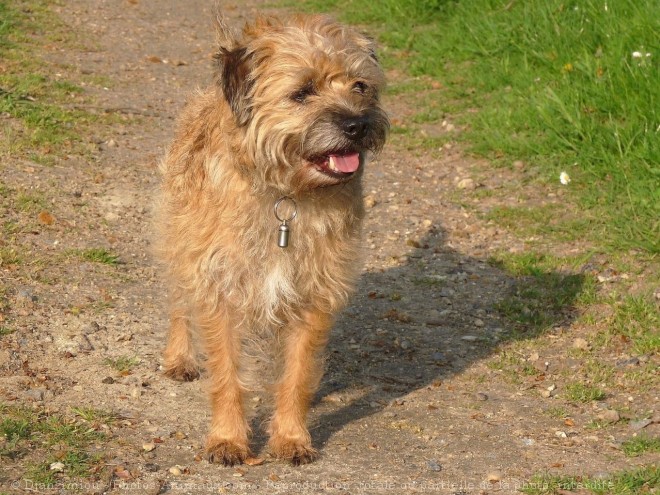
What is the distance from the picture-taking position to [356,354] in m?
5.71

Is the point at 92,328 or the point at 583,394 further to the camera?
the point at 92,328

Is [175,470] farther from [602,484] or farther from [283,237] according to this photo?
[602,484]

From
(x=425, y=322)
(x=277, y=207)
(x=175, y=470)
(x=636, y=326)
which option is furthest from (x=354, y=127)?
(x=636, y=326)

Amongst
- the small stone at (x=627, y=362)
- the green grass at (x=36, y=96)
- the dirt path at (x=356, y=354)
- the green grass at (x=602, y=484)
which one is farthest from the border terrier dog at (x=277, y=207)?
the green grass at (x=36, y=96)

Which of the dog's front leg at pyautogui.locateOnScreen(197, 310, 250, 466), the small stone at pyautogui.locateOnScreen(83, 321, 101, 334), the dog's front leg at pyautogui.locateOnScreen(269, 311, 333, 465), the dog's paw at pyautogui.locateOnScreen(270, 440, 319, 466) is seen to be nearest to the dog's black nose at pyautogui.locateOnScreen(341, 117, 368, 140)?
the dog's front leg at pyautogui.locateOnScreen(269, 311, 333, 465)

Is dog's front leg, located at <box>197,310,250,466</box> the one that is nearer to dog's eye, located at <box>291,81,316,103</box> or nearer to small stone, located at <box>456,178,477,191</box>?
dog's eye, located at <box>291,81,316,103</box>

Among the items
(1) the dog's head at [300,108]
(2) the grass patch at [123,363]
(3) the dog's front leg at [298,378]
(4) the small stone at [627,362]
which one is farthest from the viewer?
(4) the small stone at [627,362]

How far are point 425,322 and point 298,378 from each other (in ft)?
5.24

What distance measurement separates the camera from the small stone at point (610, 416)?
4945 millimetres

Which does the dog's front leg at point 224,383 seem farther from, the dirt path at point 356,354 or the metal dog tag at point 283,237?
the metal dog tag at point 283,237

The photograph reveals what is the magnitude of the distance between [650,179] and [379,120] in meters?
3.27

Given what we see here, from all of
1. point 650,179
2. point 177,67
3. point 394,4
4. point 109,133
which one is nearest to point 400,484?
point 650,179

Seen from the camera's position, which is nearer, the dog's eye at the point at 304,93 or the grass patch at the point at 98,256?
the dog's eye at the point at 304,93

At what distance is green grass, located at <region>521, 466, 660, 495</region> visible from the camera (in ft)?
14.0
